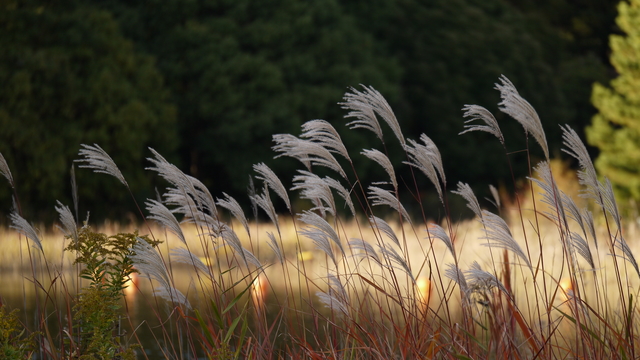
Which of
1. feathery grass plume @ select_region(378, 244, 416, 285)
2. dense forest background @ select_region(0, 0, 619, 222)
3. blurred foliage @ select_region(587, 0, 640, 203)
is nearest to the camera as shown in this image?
feathery grass plume @ select_region(378, 244, 416, 285)

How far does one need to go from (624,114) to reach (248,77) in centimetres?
836

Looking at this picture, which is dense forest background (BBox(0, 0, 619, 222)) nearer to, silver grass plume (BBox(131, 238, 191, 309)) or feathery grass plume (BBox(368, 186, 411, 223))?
feathery grass plume (BBox(368, 186, 411, 223))

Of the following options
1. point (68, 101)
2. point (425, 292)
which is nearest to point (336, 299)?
point (425, 292)

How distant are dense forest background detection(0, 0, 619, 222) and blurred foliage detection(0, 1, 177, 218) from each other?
3 centimetres

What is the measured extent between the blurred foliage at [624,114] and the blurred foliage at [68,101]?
352 inches

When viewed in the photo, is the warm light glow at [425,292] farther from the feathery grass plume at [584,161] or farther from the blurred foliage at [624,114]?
the blurred foliage at [624,114]

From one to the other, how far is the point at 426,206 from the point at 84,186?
28.1 feet

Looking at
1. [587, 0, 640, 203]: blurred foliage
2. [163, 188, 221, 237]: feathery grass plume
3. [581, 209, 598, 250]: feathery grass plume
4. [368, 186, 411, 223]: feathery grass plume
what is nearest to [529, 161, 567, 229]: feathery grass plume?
[581, 209, 598, 250]: feathery grass plume

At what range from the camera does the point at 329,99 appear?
57.5 ft

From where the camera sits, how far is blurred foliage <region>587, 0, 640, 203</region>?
43.2ft

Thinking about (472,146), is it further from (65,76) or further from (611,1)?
(65,76)

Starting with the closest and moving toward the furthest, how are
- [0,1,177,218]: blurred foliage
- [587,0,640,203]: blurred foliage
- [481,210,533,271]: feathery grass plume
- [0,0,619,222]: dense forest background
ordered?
[481,210,533,271]: feathery grass plume, [587,0,640,203]: blurred foliage, [0,1,177,218]: blurred foliage, [0,0,619,222]: dense forest background

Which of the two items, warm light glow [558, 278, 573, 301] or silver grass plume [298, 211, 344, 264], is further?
warm light glow [558, 278, 573, 301]

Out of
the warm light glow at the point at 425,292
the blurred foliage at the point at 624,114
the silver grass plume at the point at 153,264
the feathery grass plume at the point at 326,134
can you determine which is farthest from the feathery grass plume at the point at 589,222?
the blurred foliage at the point at 624,114
